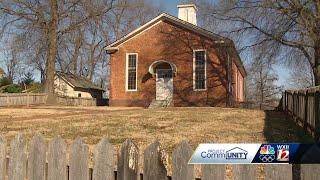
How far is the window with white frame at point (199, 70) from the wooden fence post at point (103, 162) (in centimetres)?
2985

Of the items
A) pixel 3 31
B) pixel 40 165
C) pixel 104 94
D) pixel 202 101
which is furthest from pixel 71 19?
pixel 40 165

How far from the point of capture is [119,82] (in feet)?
117

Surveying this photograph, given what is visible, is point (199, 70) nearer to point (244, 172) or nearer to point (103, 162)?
point (103, 162)

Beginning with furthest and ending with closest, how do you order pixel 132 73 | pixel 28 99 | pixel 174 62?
pixel 28 99, pixel 132 73, pixel 174 62

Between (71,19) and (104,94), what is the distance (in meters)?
28.2

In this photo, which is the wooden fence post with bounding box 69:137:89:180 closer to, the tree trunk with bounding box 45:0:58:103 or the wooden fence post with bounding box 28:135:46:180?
the wooden fence post with bounding box 28:135:46:180

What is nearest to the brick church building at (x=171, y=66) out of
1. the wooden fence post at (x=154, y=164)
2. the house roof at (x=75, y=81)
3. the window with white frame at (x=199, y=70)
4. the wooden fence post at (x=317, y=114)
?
the window with white frame at (x=199, y=70)

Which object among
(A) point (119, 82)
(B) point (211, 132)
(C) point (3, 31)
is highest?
(C) point (3, 31)

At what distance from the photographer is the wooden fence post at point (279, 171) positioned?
3.14 m

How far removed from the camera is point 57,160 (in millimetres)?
4492

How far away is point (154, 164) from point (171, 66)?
30.7m

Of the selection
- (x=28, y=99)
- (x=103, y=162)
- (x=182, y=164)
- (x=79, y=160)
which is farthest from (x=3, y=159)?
(x=28, y=99)

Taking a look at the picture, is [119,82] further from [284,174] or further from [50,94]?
[284,174]

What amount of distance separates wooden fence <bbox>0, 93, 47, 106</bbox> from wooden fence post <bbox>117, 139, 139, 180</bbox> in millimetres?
32899
